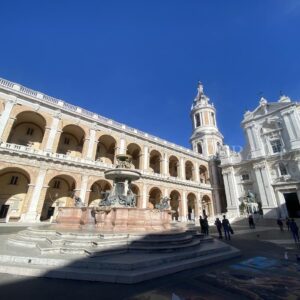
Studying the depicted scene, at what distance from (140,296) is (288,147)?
2899cm

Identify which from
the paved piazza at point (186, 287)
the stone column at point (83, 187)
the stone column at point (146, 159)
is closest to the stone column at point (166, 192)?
the stone column at point (146, 159)

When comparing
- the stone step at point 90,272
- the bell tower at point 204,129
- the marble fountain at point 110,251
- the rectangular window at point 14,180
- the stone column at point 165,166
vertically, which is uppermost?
→ the bell tower at point 204,129

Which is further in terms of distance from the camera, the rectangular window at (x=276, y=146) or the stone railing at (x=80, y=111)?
the rectangular window at (x=276, y=146)

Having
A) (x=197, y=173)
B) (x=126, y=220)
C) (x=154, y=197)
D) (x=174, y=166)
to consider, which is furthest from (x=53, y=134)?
(x=197, y=173)

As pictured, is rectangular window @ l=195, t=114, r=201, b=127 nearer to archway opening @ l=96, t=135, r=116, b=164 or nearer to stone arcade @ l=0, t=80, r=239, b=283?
stone arcade @ l=0, t=80, r=239, b=283

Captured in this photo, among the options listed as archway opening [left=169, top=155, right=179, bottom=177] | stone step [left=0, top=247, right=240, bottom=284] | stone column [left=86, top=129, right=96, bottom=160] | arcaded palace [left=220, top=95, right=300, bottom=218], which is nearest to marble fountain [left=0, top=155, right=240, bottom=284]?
stone step [left=0, top=247, right=240, bottom=284]

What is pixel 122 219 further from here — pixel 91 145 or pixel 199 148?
pixel 199 148

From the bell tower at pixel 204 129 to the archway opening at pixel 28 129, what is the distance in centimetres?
2861

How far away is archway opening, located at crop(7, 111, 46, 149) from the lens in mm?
18913

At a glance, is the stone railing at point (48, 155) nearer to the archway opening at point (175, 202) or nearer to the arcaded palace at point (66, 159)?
the arcaded palace at point (66, 159)

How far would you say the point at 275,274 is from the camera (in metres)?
4.42

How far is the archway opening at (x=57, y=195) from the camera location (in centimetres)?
1933

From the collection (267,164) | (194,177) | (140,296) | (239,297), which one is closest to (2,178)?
(140,296)

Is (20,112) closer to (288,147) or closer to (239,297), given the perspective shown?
(239,297)
